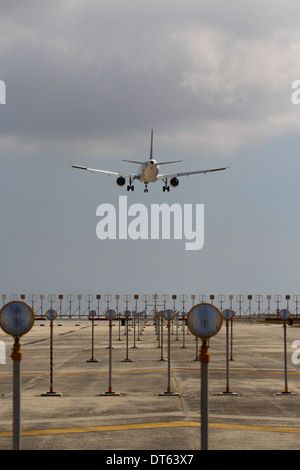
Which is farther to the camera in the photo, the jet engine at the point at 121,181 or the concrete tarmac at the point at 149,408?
the jet engine at the point at 121,181

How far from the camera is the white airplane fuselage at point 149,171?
254 feet

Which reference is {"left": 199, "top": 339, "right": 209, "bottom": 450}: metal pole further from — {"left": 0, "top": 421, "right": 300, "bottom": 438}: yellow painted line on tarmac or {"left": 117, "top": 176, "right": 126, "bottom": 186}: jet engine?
{"left": 117, "top": 176, "right": 126, "bottom": 186}: jet engine

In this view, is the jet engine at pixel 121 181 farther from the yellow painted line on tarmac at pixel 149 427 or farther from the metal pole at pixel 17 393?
the metal pole at pixel 17 393

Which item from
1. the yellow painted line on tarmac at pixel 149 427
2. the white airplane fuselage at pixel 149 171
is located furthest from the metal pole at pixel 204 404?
the white airplane fuselage at pixel 149 171

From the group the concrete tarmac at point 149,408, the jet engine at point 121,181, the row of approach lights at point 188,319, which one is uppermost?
the jet engine at point 121,181

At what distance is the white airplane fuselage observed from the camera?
77319 millimetres

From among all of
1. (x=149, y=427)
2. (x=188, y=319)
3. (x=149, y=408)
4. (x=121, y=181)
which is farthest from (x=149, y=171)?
(x=188, y=319)

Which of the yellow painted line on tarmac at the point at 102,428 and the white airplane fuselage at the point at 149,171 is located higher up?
the white airplane fuselage at the point at 149,171

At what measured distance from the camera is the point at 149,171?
77.9m

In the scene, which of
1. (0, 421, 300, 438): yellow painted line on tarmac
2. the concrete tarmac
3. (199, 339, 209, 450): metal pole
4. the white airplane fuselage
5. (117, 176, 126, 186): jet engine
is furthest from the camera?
(117, 176, 126, 186): jet engine

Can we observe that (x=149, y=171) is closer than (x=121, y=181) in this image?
Yes

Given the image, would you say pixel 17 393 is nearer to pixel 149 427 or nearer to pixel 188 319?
pixel 188 319

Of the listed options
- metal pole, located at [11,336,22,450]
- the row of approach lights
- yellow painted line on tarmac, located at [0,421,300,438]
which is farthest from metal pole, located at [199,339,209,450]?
yellow painted line on tarmac, located at [0,421,300,438]
